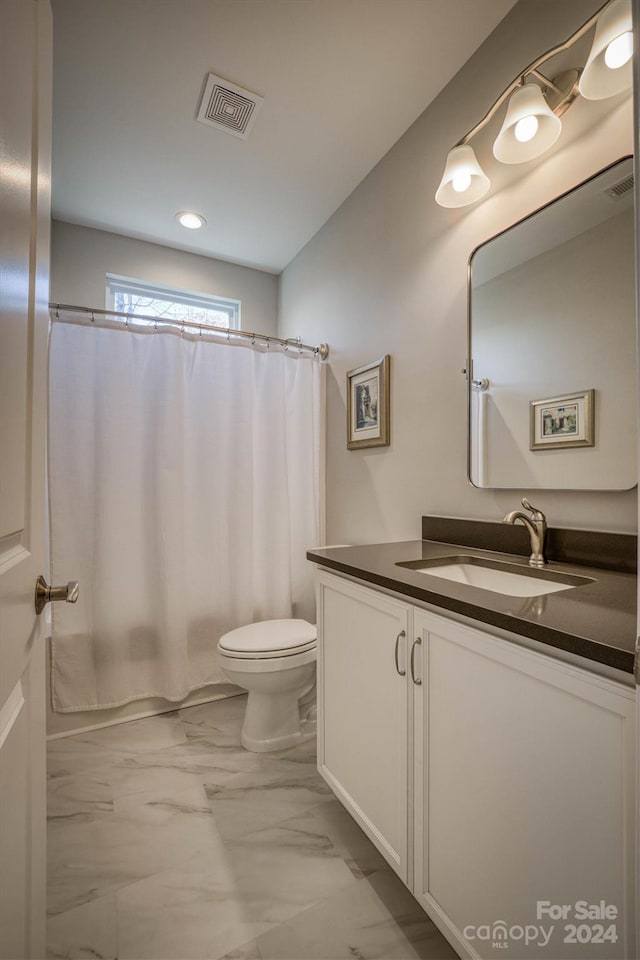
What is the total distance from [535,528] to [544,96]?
122 cm

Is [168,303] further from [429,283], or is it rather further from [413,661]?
[413,661]

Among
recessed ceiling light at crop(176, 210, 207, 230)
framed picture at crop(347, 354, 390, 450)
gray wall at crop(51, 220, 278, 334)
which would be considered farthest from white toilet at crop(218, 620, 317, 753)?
recessed ceiling light at crop(176, 210, 207, 230)

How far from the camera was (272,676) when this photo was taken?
170 centimetres

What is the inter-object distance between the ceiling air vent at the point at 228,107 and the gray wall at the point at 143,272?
3.35ft

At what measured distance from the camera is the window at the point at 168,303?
258 centimetres

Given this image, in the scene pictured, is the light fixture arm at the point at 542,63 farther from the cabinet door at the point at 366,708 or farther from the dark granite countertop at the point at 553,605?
the cabinet door at the point at 366,708

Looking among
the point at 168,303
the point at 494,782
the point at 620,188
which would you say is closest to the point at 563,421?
the point at 620,188

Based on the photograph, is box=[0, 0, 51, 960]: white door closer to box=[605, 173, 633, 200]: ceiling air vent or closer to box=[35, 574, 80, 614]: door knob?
box=[35, 574, 80, 614]: door knob

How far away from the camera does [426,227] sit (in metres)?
1.69

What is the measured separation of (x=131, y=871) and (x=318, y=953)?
0.57m

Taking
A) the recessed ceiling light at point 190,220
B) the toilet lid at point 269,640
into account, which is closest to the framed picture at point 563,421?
the toilet lid at point 269,640

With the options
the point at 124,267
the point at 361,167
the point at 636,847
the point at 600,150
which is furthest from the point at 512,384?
the point at 124,267

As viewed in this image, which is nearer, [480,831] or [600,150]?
[480,831]

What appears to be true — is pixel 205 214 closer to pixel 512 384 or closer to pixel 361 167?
pixel 361 167
